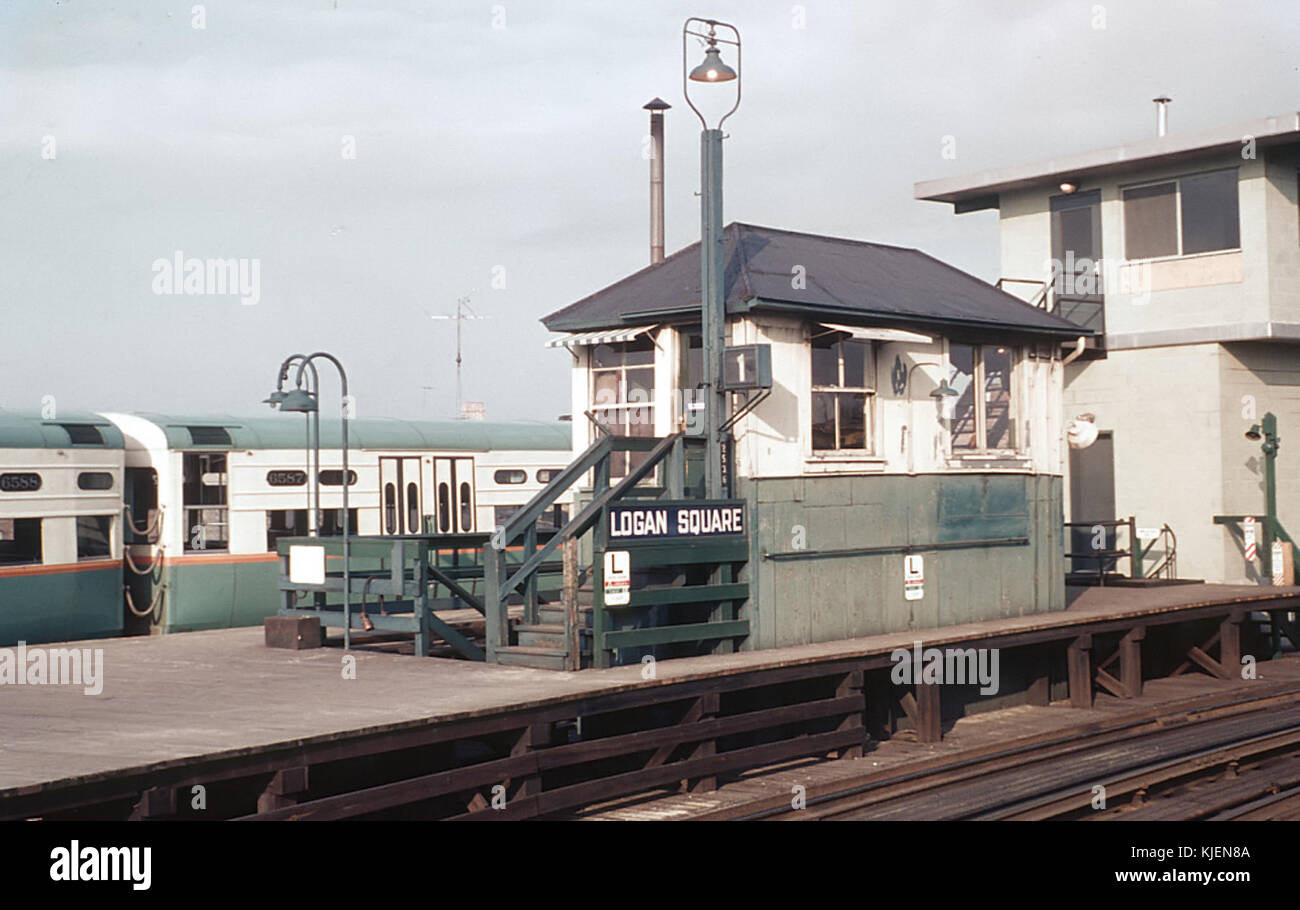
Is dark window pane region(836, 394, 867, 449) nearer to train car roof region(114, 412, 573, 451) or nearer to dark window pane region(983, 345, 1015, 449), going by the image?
dark window pane region(983, 345, 1015, 449)

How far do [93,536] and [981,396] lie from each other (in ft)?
37.0

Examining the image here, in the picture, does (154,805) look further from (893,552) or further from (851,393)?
(893,552)

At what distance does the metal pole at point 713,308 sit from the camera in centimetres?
1341

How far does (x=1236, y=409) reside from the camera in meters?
22.0

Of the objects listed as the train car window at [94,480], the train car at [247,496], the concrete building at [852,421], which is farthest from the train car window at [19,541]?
the concrete building at [852,421]

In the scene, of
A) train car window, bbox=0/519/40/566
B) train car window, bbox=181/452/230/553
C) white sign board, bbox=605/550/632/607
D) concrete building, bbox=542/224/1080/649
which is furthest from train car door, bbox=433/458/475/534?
white sign board, bbox=605/550/632/607

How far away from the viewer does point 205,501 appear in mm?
19984

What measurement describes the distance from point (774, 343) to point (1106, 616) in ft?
18.5

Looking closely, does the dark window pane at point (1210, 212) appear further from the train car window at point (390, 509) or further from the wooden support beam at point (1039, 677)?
the train car window at point (390, 509)

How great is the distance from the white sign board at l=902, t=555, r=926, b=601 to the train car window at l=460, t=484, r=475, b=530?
31.2ft

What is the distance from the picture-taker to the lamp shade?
44.8 ft
